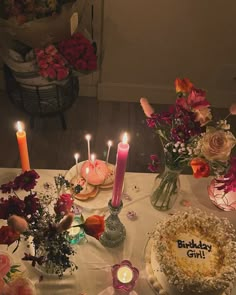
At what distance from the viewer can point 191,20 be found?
2.45m

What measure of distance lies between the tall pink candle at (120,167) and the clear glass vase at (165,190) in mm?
212

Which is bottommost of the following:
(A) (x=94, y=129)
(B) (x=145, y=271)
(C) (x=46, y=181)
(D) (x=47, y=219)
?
(A) (x=94, y=129)

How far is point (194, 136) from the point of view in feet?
3.67

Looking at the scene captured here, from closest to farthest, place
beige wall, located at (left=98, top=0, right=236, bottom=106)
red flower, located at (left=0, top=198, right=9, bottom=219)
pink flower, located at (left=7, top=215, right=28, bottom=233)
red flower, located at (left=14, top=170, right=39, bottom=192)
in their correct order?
pink flower, located at (left=7, top=215, right=28, bottom=233) → red flower, located at (left=0, top=198, right=9, bottom=219) → red flower, located at (left=14, top=170, right=39, bottom=192) → beige wall, located at (left=98, top=0, right=236, bottom=106)

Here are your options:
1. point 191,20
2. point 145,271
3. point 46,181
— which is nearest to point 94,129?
point 191,20

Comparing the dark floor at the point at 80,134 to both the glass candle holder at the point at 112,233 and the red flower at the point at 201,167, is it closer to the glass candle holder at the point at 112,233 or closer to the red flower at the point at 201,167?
the glass candle holder at the point at 112,233

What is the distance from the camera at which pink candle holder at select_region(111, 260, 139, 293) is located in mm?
1143

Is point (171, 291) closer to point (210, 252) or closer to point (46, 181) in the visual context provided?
point (210, 252)

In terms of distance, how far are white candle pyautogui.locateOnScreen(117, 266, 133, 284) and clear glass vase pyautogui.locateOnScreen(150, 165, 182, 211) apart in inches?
11.4

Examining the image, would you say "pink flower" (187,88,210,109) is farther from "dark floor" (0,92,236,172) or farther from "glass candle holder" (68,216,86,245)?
"dark floor" (0,92,236,172)

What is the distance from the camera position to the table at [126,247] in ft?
3.84

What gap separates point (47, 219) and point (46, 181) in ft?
1.32

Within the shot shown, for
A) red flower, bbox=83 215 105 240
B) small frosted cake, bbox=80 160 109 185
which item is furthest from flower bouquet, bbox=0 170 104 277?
small frosted cake, bbox=80 160 109 185

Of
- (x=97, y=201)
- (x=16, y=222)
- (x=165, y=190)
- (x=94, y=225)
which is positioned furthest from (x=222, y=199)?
(x=16, y=222)
